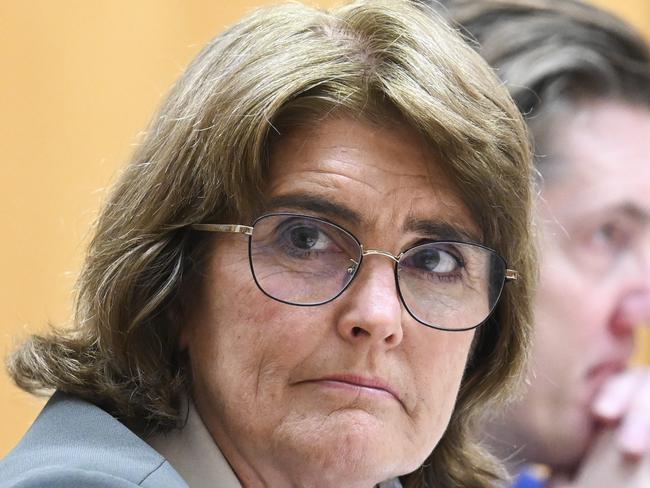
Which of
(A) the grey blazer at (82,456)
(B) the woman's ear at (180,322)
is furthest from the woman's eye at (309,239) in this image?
(A) the grey blazer at (82,456)

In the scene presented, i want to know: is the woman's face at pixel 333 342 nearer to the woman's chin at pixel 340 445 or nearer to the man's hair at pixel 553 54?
the woman's chin at pixel 340 445

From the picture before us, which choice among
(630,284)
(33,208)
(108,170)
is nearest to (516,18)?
(630,284)

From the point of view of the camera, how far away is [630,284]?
9.32 feet

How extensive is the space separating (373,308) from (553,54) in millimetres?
1372

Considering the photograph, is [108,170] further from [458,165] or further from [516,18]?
[458,165]

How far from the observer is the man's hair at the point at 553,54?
2766 millimetres

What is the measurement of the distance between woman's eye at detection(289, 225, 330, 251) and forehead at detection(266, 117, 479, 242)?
0.16 ft

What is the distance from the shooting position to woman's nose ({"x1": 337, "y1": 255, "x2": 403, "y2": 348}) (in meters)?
1.63

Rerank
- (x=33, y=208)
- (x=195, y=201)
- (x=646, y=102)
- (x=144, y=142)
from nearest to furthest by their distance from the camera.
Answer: (x=195, y=201) < (x=144, y=142) < (x=33, y=208) < (x=646, y=102)

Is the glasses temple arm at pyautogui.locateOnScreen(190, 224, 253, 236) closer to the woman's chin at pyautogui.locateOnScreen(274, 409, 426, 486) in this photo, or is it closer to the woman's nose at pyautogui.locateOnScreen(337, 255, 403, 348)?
the woman's nose at pyautogui.locateOnScreen(337, 255, 403, 348)

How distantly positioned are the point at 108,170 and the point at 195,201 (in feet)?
4.05

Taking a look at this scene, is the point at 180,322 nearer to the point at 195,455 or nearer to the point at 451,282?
the point at 195,455

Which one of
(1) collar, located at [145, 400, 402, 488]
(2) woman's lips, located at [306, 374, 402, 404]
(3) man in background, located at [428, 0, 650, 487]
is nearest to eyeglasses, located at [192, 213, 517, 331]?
(2) woman's lips, located at [306, 374, 402, 404]

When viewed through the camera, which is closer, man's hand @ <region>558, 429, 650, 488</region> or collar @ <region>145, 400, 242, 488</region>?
collar @ <region>145, 400, 242, 488</region>
